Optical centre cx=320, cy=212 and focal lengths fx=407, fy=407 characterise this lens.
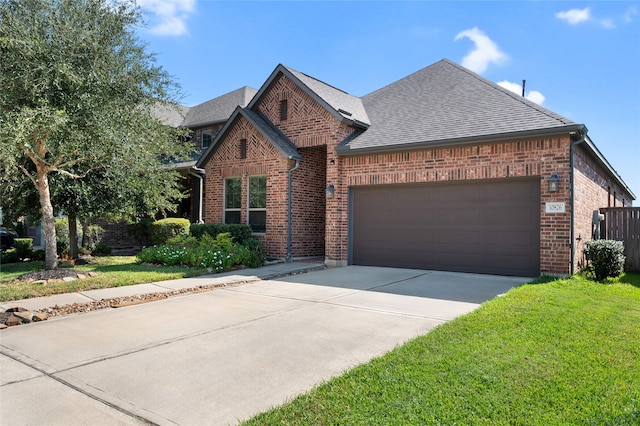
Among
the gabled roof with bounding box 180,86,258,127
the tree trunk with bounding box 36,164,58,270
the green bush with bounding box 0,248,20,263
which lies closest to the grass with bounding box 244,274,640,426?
the tree trunk with bounding box 36,164,58,270

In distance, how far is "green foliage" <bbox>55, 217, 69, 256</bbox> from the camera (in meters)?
14.2

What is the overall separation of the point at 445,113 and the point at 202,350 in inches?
368

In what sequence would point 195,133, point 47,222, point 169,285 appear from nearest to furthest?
point 169,285 < point 47,222 < point 195,133

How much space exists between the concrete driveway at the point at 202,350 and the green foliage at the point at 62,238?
939 cm

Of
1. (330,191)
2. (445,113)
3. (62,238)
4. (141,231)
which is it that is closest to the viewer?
(445,113)

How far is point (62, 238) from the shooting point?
47.5 feet

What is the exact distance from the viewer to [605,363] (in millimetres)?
3809

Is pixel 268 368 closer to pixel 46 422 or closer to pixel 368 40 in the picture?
pixel 46 422

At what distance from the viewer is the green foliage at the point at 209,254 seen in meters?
10.8

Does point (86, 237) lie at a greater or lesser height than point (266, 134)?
lesser

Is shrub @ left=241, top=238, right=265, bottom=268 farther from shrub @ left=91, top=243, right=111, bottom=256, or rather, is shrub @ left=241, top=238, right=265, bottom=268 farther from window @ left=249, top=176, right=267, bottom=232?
shrub @ left=91, top=243, right=111, bottom=256

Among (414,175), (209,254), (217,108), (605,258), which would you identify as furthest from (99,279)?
(217,108)

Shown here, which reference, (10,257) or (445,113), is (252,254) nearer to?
(445,113)

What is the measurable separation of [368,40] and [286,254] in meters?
6.68
